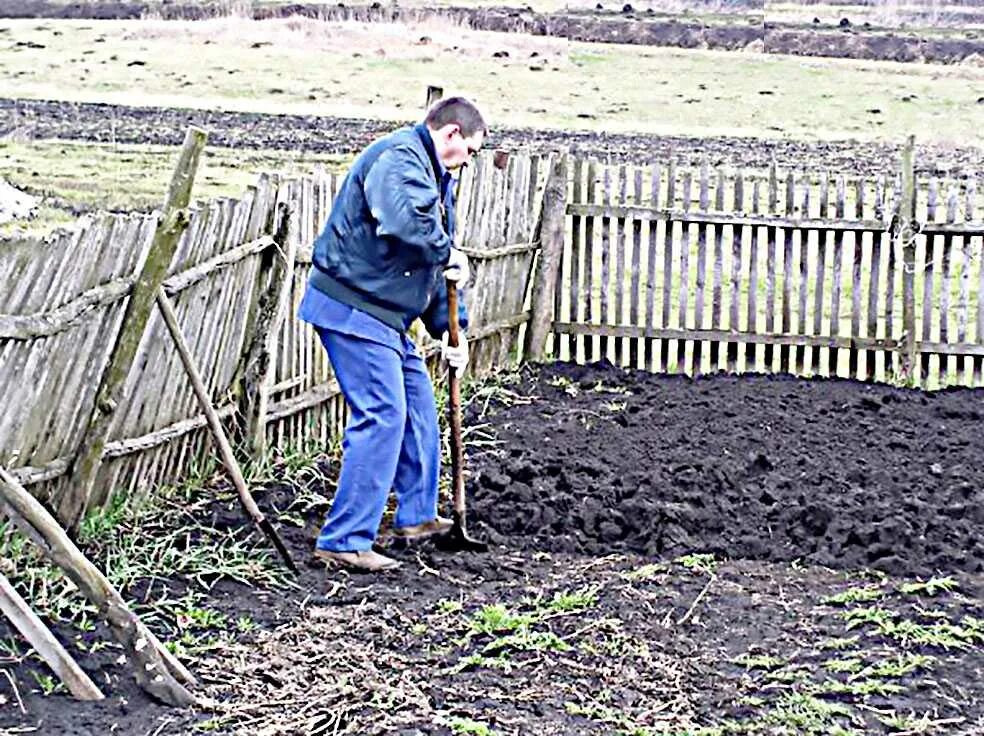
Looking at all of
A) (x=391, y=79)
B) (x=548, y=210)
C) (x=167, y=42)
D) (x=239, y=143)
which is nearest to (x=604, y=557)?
(x=548, y=210)

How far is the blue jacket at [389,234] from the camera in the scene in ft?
21.1

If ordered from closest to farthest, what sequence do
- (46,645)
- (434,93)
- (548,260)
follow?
(46,645) → (434,93) → (548,260)

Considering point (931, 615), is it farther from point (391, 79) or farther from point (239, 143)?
point (391, 79)

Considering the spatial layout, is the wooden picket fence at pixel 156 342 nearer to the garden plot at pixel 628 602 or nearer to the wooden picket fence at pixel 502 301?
the wooden picket fence at pixel 502 301

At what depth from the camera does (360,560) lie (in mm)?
6660

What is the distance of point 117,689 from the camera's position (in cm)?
531

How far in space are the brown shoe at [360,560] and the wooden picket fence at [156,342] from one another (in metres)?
0.93

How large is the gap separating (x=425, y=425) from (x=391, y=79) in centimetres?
2528

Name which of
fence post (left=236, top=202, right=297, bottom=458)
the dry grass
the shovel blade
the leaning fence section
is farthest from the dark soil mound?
the dry grass

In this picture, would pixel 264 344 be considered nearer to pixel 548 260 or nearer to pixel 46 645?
pixel 46 645

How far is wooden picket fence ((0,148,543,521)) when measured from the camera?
20.2 feet

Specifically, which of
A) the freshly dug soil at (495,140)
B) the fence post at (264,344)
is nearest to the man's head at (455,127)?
the fence post at (264,344)

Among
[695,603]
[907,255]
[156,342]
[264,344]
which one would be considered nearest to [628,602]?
[695,603]

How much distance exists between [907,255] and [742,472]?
2970 millimetres
